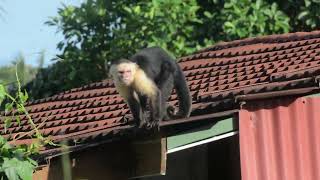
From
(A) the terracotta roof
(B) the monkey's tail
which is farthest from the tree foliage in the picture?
(B) the monkey's tail

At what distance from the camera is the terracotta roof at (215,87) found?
24.7 feet

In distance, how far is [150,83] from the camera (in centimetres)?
808

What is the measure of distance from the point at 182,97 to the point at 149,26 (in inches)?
283

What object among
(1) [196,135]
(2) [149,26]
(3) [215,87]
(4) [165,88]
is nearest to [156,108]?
(4) [165,88]

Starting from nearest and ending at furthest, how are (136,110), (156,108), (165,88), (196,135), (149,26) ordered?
(196,135)
(156,108)
(136,110)
(165,88)
(149,26)

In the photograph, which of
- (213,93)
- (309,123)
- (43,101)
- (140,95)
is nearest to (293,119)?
(309,123)

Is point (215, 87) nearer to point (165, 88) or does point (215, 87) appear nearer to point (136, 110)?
point (165, 88)

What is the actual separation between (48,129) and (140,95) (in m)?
1.35

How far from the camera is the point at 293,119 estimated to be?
7.68m

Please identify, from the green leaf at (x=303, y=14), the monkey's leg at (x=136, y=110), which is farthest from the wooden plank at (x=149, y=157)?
the green leaf at (x=303, y=14)

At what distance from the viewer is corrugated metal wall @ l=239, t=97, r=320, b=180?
748cm

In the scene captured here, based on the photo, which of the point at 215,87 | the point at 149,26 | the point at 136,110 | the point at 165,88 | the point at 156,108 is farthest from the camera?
the point at 149,26

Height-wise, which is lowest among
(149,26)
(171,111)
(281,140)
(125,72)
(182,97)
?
(281,140)

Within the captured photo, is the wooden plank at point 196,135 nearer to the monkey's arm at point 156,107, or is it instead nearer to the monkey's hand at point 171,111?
the monkey's arm at point 156,107
